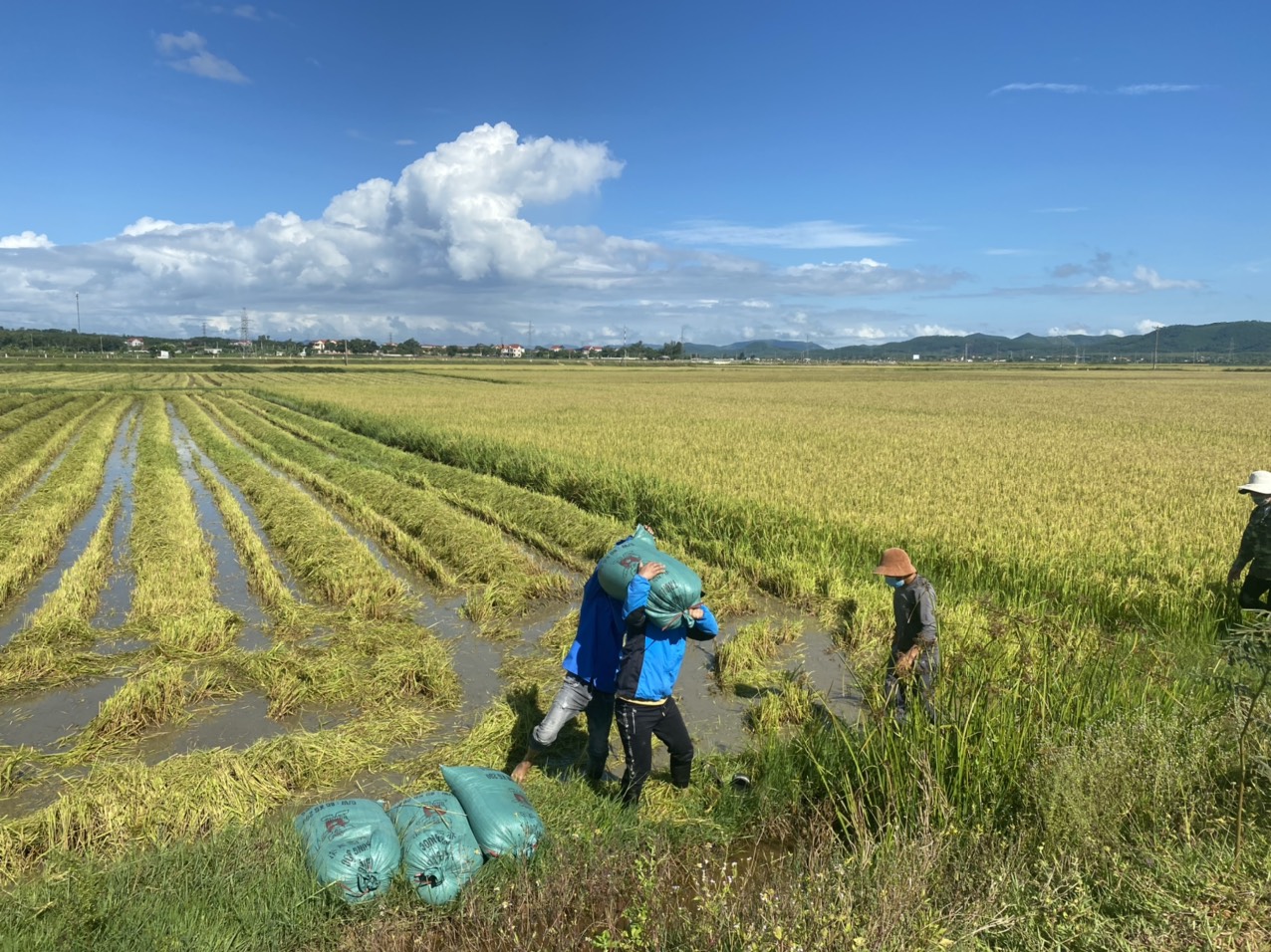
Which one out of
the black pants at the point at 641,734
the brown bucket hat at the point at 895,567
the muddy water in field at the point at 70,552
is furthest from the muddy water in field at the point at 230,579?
the brown bucket hat at the point at 895,567

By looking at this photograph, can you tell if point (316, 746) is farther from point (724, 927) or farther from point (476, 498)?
point (476, 498)

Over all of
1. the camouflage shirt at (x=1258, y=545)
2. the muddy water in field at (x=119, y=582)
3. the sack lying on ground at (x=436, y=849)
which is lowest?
the muddy water in field at (x=119, y=582)

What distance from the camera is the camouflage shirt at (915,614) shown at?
16.5ft

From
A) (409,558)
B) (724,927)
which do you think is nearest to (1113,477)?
(409,558)

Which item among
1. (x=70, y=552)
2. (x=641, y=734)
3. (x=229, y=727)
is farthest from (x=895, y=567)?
(x=70, y=552)

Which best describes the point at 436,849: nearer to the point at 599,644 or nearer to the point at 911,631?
the point at 599,644

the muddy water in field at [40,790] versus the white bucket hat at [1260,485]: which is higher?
the white bucket hat at [1260,485]

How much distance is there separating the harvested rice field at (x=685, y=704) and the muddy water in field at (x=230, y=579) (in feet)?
0.26

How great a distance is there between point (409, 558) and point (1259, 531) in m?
10.2

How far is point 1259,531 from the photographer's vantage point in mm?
6359

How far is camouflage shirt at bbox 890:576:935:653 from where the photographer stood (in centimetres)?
504

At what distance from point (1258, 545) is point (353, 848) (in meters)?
7.65

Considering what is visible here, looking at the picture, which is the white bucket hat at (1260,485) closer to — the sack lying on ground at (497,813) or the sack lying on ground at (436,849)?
the sack lying on ground at (497,813)

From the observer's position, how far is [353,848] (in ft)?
11.4
